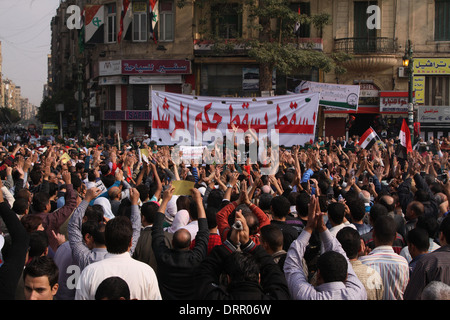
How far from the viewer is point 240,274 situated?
3242mm

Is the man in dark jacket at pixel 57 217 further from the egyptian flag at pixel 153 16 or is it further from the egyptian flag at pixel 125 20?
the egyptian flag at pixel 125 20

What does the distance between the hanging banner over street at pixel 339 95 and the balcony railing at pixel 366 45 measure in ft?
15.0

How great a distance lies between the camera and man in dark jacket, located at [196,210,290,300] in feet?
10.5

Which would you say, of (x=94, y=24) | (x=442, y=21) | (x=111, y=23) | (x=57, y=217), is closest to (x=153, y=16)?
(x=111, y=23)

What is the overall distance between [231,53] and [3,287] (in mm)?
23438

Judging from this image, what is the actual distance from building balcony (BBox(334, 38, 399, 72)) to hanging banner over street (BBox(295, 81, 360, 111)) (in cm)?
409

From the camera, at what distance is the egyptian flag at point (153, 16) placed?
82.2ft

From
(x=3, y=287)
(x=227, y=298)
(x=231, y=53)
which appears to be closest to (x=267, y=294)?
(x=227, y=298)

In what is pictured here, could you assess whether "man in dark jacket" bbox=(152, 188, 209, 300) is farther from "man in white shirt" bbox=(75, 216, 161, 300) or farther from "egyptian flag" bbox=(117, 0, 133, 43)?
"egyptian flag" bbox=(117, 0, 133, 43)

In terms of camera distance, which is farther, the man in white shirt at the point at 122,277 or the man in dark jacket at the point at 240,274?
the man in white shirt at the point at 122,277

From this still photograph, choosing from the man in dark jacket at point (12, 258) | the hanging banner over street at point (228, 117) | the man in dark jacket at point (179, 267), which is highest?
the hanging banner over street at point (228, 117)

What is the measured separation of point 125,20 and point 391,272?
24524mm

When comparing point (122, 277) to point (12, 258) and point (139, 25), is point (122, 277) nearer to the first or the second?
point (12, 258)

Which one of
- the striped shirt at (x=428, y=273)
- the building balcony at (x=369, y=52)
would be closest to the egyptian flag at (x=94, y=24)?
the building balcony at (x=369, y=52)
